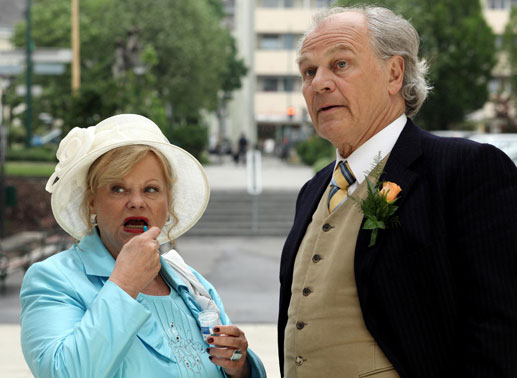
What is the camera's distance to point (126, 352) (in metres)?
2.23

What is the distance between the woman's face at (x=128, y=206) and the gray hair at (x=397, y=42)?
717 mm

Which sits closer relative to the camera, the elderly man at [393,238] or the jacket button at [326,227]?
the elderly man at [393,238]

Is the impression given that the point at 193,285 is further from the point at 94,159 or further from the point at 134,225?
the point at 94,159

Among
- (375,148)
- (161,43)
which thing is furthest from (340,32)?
(161,43)

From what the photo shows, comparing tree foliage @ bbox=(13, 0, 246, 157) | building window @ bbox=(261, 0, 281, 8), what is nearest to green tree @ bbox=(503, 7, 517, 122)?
building window @ bbox=(261, 0, 281, 8)

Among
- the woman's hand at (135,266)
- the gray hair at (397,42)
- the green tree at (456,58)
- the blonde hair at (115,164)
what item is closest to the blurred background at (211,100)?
the green tree at (456,58)

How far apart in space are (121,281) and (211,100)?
4185 centimetres

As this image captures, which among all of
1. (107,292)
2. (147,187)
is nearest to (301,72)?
(147,187)

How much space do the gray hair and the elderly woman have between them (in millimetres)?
712

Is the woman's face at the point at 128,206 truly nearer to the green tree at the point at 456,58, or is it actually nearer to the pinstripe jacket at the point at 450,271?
the pinstripe jacket at the point at 450,271

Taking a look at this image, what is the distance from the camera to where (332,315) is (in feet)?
8.23

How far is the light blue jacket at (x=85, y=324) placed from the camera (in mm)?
2178

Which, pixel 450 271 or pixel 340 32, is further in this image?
pixel 340 32

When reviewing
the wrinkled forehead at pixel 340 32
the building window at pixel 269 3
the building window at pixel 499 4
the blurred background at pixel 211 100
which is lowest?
the blurred background at pixel 211 100
